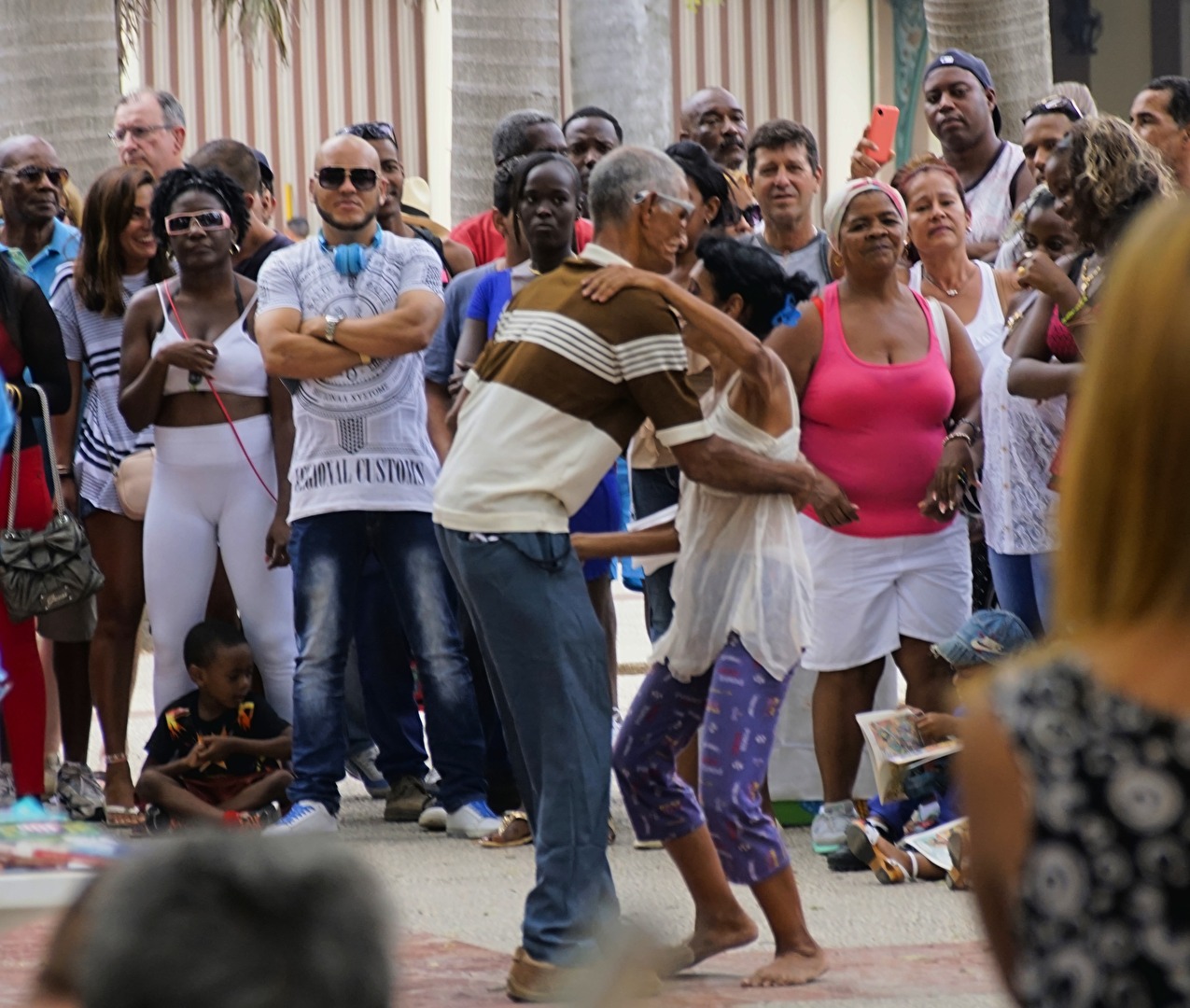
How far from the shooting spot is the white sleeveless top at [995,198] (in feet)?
27.5

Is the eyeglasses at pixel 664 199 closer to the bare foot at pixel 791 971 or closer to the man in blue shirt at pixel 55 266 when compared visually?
the bare foot at pixel 791 971

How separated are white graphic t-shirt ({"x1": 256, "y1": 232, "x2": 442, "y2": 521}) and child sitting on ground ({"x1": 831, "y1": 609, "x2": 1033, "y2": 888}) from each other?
5.93 feet

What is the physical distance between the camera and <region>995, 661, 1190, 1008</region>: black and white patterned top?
78.4 inches

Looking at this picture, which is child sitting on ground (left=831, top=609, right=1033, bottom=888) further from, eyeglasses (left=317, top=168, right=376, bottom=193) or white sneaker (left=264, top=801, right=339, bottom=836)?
eyeglasses (left=317, top=168, right=376, bottom=193)

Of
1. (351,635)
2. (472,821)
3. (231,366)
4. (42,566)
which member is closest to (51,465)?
(42,566)

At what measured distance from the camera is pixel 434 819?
7457mm

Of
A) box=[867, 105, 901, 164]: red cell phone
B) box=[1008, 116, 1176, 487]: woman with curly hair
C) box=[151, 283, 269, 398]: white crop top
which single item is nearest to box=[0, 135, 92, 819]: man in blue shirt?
box=[151, 283, 269, 398]: white crop top

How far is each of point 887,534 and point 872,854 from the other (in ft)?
3.40

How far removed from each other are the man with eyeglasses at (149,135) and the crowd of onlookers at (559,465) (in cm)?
2

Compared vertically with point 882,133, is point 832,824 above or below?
below

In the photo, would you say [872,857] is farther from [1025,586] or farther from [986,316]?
[986,316]

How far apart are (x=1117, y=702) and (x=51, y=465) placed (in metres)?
5.99

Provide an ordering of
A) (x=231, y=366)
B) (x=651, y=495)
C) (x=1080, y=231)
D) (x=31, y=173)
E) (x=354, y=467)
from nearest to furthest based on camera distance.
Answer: (x=1080, y=231) → (x=354, y=467) → (x=651, y=495) → (x=231, y=366) → (x=31, y=173)

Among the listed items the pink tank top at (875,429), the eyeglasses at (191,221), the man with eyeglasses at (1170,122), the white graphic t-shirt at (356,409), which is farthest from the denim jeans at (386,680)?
the man with eyeglasses at (1170,122)
